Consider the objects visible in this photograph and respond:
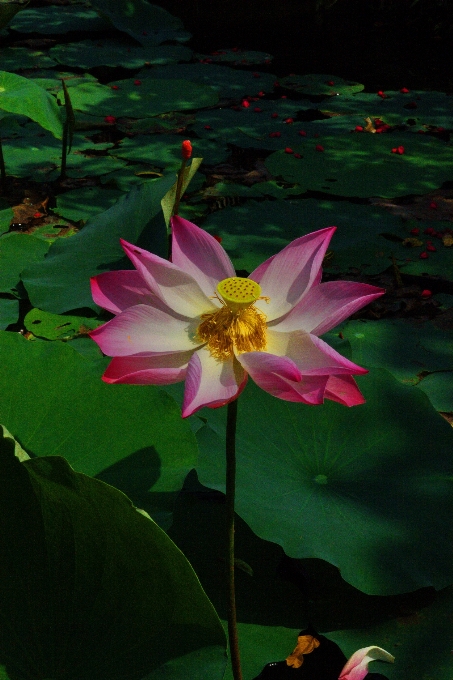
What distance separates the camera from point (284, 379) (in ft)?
2.99

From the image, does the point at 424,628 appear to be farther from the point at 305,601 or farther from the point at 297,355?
the point at 297,355

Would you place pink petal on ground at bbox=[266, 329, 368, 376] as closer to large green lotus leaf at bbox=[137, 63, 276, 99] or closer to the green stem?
the green stem

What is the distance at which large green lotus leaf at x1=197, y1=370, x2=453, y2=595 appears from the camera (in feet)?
4.38

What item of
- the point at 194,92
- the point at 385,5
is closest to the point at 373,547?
the point at 194,92

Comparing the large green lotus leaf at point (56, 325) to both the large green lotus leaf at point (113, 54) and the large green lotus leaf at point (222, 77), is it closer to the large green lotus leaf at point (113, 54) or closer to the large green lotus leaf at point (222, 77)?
the large green lotus leaf at point (222, 77)

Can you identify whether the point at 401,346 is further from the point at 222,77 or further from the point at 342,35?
the point at 342,35

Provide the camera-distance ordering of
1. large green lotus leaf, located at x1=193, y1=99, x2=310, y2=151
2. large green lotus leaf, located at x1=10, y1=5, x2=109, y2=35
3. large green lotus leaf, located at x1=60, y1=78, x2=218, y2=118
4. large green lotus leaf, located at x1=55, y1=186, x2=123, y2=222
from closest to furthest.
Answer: large green lotus leaf, located at x1=55, y1=186, x2=123, y2=222 → large green lotus leaf, located at x1=193, y1=99, x2=310, y2=151 → large green lotus leaf, located at x1=60, y1=78, x2=218, y2=118 → large green lotus leaf, located at x1=10, y1=5, x2=109, y2=35

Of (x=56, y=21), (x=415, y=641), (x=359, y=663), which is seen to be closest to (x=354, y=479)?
(x=415, y=641)

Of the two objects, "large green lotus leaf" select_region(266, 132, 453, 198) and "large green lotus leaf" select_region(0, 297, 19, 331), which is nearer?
"large green lotus leaf" select_region(0, 297, 19, 331)

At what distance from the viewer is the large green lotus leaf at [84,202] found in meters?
3.02

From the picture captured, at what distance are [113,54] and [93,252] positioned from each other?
11.9 ft

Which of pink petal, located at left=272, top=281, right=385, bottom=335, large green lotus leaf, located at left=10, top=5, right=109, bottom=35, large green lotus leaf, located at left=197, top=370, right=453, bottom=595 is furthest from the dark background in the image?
pink petal, located at left=272, top=281, right=385, bottom=335

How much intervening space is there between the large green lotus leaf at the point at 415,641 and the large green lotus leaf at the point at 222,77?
12.6 feet

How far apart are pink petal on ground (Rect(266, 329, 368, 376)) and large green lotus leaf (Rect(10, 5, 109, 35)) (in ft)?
18.4
